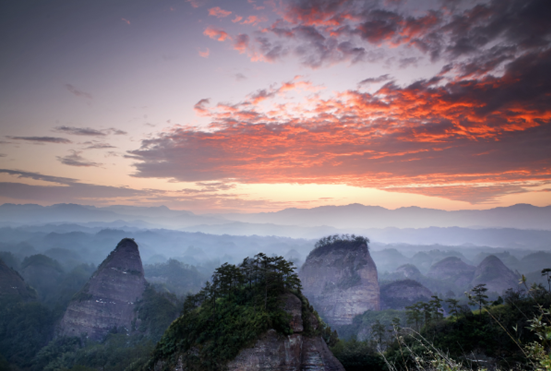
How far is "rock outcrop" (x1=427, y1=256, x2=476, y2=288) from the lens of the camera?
120m

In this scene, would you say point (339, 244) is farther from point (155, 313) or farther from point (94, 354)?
point (94, 354)

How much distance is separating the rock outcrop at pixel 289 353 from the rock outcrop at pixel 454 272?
398 ft

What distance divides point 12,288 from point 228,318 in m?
79.4

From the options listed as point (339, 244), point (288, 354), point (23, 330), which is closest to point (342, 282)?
point (339, 244)

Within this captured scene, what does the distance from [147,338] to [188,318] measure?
36.0m

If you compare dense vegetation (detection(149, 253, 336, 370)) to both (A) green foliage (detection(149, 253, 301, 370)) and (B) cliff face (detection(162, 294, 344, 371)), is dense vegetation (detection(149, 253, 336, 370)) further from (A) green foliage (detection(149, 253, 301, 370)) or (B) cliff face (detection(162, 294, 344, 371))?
(B) cliff face (detection(162, 294, 344, 371))

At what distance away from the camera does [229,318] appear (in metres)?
25.4

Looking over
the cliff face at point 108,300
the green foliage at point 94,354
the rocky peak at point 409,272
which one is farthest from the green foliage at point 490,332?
the rocky peak at point 409,272

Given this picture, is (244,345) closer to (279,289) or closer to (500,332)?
(279,289)

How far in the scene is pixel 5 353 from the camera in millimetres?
51188

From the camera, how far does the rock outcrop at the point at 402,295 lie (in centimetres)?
7956

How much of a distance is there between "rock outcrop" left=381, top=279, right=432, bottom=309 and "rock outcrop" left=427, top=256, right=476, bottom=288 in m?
49.4

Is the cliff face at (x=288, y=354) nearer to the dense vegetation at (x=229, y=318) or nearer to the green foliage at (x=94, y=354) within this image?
the dense vegetation at (x=229, y=318)

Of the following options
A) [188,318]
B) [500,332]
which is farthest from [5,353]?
[500,332]
